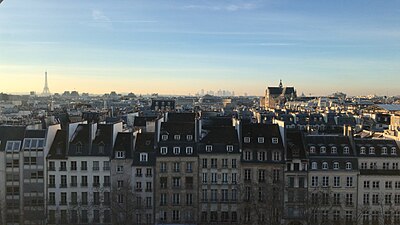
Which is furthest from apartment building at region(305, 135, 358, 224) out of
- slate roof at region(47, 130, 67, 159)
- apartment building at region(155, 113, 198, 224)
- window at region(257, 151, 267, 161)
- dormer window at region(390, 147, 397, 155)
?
slate roof at region(47, 130, 67, 159)

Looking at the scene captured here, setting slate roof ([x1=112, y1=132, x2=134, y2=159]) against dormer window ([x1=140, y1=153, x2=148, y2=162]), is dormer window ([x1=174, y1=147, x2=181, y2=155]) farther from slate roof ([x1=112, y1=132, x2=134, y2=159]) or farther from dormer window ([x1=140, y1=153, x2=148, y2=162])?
slate roof ([x1=112, y1=132, x2=134, y2=159])

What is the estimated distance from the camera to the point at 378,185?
29828mm

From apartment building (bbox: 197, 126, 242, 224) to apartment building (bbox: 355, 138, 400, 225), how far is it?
754 centimetres

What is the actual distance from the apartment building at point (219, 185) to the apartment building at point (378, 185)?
7538 millimetres

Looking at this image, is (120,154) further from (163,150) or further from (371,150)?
(371,150)

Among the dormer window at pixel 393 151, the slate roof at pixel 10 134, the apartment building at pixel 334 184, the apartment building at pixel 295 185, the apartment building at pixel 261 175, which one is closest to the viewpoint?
the apartment building at pixel 261 175

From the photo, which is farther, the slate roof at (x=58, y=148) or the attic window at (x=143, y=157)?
the attic window at (x=143, y=157)

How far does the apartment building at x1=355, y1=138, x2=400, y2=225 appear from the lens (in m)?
29.5

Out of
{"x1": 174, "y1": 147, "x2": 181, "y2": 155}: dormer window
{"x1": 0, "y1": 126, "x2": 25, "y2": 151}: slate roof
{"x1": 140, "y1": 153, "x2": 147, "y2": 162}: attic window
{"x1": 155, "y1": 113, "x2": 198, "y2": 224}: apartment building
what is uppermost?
{"x1": 0, "y1": 126, "x2": 25, "y2": 151}: slate roof

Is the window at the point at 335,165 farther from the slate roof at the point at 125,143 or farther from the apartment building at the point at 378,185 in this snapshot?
the slate roof at the point at 125,143

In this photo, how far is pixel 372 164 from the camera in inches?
1193

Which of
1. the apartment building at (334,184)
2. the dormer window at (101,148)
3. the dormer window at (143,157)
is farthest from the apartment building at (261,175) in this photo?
the dormer window at (101,148)

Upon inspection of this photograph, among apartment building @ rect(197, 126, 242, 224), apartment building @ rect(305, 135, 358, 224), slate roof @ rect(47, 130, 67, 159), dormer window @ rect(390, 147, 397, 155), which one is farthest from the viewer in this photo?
dormer window @ rect(390, 147, 397, 155)

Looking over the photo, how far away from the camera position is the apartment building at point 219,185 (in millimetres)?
30172
